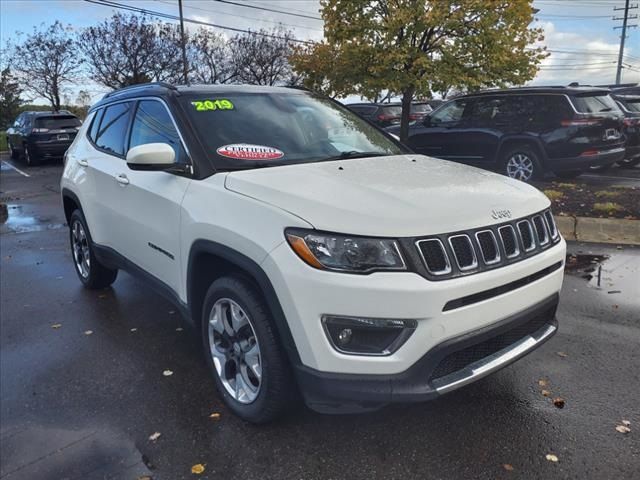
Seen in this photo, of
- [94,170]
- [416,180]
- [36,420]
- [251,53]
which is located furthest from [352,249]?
[251,53]

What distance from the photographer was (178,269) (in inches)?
132

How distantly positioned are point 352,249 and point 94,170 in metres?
3.09

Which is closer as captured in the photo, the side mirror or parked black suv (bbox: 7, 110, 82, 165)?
the side mirror

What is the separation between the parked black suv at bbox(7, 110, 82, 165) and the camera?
1753 centimetres

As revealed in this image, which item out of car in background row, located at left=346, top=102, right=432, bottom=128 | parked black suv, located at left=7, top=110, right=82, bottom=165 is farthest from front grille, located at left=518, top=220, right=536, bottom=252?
parked black suv, located at left=7, top=110, right=82, bottom=165

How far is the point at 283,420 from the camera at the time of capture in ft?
9.68

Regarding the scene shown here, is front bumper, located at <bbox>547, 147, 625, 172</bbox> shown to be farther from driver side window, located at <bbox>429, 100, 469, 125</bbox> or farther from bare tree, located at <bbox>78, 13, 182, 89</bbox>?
bare tree, located at <bbox>78, 13, 182, 89</bbox>

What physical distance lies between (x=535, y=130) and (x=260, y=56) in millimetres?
24965

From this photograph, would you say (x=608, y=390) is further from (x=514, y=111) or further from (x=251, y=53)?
(x=251, y=53)

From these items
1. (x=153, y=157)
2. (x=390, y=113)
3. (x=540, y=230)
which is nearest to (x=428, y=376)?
(x=540, y=230)

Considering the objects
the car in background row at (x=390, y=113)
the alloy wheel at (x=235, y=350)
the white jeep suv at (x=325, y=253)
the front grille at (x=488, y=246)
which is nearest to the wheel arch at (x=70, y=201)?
the white jeep suv at (x=325, y=253)

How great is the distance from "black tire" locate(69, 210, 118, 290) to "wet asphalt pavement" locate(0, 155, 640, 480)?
0.65 meters

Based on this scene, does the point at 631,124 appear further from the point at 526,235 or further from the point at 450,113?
the point at 526,235

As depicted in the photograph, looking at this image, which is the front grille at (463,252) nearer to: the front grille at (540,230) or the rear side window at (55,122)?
the front grille at (540,230)
